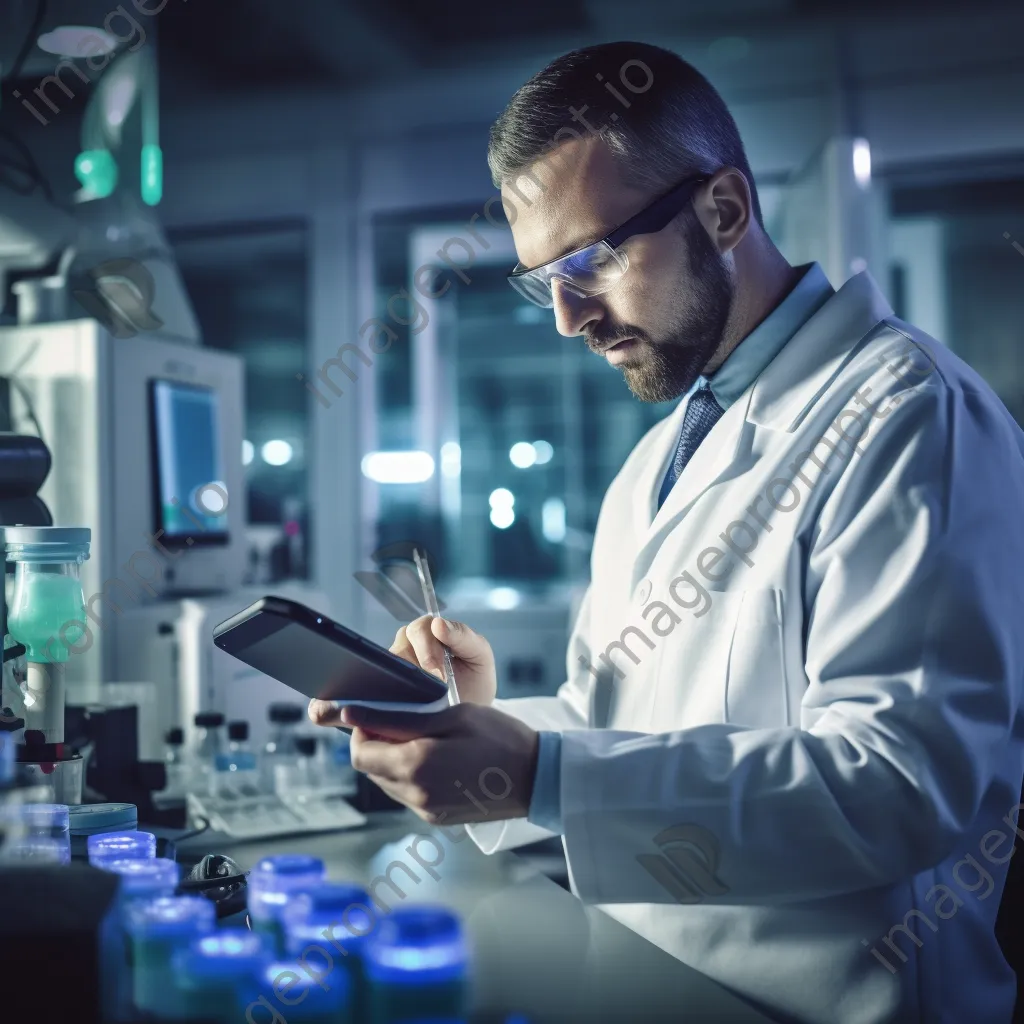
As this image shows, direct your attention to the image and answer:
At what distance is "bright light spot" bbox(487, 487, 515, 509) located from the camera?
507 cm

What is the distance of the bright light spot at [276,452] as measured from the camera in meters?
9.46

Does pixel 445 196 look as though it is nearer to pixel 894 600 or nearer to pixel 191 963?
pixel 894 600

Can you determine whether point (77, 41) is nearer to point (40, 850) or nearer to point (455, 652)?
point (455, 652)

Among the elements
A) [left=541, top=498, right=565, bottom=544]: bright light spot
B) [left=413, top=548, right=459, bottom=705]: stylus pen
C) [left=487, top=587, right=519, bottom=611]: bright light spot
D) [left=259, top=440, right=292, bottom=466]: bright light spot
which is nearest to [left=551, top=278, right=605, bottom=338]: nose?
[left=413, top=548, right=459, bottom=705]: stylus pen

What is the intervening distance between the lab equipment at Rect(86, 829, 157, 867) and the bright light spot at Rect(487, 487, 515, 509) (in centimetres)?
394

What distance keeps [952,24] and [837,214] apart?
49.5 inches

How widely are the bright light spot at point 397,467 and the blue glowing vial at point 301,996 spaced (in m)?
3.30

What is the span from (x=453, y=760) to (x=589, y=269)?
692 mm

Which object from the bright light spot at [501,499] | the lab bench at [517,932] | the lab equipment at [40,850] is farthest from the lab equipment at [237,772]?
the bright light spot at [501,499]

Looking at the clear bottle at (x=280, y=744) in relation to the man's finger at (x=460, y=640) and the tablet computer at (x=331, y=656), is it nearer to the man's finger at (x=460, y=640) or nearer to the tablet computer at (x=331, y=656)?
the man's finger at (x=460, y=640)

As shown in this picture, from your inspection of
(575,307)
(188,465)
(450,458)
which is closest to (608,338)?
(575,307)

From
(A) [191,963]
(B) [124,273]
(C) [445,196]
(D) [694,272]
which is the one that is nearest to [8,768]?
(A) [191,963]

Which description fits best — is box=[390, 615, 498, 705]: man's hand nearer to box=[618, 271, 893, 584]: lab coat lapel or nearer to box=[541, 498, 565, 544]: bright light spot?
box=[618, 271, 893, 584]: lab coat lapel

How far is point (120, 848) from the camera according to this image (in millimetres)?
1083
